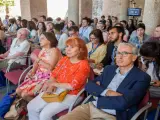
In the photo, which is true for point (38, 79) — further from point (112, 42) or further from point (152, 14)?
point (152, 14)

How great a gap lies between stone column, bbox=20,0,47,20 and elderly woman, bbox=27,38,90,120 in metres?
10.2

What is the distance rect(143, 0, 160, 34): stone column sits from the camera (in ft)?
21.1

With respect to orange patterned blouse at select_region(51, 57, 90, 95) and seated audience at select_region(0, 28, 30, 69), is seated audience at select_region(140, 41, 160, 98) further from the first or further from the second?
seated audience at select_region(0, 28, 30, 69)

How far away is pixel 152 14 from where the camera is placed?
21.3 ft

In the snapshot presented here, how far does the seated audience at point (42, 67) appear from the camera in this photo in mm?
3126

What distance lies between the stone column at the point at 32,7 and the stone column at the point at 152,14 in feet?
24.7

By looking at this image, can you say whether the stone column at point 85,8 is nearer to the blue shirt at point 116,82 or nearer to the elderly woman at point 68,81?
the elderly woman at point 68,81

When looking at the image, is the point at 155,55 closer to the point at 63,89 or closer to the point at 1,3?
the point at 63,89

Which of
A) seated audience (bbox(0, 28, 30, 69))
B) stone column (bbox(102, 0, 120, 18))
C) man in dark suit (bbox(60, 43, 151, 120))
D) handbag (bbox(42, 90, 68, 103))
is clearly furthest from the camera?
stone column (bbox(102, 0, 120, 18))

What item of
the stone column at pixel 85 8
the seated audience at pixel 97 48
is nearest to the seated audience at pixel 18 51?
the seated audience at pixel 97 48

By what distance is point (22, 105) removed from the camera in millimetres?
3115

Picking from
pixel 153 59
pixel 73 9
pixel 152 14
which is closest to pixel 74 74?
pixel 153 59

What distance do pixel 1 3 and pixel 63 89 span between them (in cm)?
1868

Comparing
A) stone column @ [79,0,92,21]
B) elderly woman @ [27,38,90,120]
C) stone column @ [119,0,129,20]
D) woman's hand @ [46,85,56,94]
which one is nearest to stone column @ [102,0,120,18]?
stone column @ [119,0,129,20]
